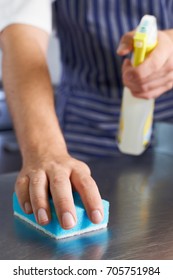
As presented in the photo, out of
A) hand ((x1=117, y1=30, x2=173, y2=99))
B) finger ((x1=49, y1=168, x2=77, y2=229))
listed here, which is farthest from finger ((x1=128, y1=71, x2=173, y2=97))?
finger ((x1=49, y1=168, x2=77, y2=229))

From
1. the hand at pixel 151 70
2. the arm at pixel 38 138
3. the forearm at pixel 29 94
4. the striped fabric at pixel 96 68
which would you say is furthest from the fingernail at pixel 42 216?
the striped fabric at pixel 96 68

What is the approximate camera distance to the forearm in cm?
88

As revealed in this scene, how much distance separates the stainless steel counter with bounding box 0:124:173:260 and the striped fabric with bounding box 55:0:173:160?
0.13m

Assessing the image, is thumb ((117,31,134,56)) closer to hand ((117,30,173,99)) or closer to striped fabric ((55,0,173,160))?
hand ((117,30,173,99))

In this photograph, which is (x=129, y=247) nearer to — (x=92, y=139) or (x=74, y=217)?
(x=74, y=217)

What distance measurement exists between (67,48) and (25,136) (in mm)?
370

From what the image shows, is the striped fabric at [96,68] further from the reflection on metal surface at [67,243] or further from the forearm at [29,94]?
the reflection on metal surface at [67,243]

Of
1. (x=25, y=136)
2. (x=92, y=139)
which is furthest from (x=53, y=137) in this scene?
(x=92, y=139)

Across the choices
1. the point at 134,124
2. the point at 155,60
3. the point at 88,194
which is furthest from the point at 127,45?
the point at 88,194

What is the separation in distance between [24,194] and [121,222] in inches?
5.2

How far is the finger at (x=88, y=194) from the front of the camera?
27.6 inches

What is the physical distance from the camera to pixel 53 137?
88 centimetres

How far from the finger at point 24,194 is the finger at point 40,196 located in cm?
1

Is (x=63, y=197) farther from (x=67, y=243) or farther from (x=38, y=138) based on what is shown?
(x=38, y=138)
